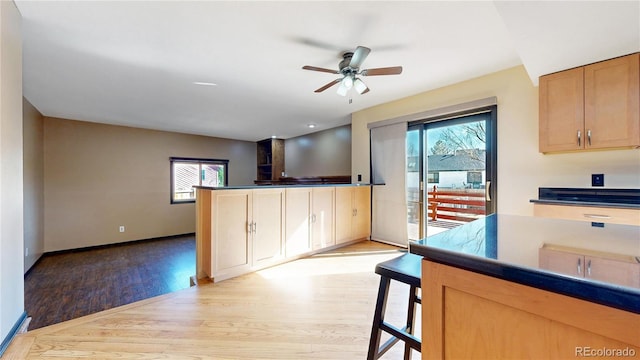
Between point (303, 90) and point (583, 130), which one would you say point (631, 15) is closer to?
point (583, 130)

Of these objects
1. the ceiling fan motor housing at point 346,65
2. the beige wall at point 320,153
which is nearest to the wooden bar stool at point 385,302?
the ceiling fan motor housing at point 346,65

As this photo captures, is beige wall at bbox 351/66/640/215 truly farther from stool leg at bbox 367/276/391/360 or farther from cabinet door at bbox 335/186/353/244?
stool leg at bbox 367/276/391/360

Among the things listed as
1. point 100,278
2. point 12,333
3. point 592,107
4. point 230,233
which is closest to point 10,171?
point 12,333

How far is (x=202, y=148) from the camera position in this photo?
636 centimetres

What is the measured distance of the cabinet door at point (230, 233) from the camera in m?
2.62

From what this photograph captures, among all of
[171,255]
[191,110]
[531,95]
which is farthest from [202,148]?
[531,95]

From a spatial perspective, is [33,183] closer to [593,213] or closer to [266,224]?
[266,224]

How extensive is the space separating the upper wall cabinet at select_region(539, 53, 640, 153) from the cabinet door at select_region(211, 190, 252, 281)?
10.2ft

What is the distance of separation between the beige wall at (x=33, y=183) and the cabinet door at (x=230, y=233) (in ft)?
10.4

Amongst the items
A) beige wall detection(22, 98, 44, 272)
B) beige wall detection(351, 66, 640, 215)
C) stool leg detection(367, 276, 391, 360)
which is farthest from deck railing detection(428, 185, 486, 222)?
beige wall detection(22, 98, 44, 272)

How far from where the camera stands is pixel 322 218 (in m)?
3.68

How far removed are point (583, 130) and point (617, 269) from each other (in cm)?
251

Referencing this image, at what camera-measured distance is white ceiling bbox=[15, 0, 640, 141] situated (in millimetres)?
1708

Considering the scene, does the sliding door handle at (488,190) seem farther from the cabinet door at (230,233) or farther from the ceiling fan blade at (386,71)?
the cabinet door at (230,233)
